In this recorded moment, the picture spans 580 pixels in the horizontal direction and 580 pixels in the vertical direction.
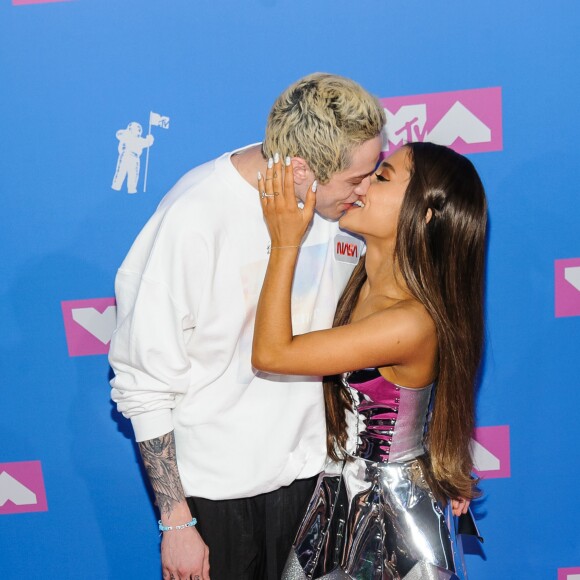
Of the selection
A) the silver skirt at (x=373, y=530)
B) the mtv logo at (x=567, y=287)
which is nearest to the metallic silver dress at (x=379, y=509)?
the silver skirt at (x=373, y=530)

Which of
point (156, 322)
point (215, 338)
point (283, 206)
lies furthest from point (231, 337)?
point (283, 206)

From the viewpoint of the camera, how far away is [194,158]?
202 centimetres

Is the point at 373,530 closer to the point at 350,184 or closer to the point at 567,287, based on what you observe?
the point at 350,184

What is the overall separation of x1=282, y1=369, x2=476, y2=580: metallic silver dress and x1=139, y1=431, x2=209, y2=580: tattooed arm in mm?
250

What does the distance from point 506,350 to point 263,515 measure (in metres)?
Answer: 0.83

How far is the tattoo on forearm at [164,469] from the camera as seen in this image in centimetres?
170

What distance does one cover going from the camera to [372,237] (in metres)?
1.78

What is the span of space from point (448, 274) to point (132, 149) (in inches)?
33.9

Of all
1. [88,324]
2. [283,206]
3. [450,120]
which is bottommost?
[88,324]

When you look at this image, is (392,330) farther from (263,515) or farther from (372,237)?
(263,515)

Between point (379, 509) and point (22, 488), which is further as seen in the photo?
point (22, 488)

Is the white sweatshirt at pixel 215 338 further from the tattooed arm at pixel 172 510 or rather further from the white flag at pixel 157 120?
the white flag at pixel 157 120

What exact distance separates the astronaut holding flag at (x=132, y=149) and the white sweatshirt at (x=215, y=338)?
34 centimetres

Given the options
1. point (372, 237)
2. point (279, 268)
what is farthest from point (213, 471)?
point (372, 237)
